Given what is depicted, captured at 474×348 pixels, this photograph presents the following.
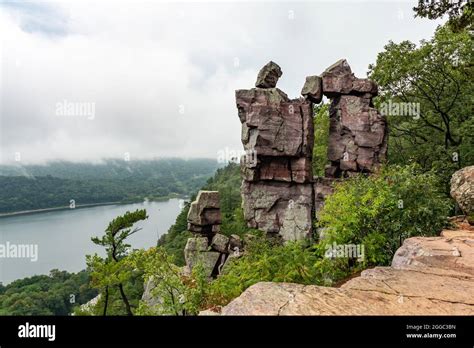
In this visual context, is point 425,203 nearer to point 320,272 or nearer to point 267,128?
point 320,272

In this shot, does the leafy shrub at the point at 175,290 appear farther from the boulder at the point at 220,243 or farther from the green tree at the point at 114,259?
the boulder at the point at 220,243

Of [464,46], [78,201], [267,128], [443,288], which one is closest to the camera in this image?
[443,288]

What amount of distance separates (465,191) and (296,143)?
487 inches

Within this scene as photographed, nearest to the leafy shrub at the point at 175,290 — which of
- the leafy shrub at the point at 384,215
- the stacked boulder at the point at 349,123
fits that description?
the leafy shrub at the point at 384,215

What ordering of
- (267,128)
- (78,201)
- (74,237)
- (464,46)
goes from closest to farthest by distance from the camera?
(464,46) < (267,128) < (74,237) < (78,201)

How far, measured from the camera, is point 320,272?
518 centimetres

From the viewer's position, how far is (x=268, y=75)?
2130cm

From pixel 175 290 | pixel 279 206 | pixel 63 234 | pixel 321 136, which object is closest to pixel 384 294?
pixel 175 290

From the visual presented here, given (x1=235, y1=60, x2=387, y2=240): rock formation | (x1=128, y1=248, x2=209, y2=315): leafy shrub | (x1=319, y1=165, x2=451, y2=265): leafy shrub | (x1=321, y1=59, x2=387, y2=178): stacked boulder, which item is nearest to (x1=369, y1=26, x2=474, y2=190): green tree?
(x1=321, y1=59, x2=387, y2=178): stacked boulder

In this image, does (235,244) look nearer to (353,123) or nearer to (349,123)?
(349,123)

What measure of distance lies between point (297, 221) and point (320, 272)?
16480 mm

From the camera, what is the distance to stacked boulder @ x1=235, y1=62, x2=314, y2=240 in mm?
20562

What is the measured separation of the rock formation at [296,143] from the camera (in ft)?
67.5
